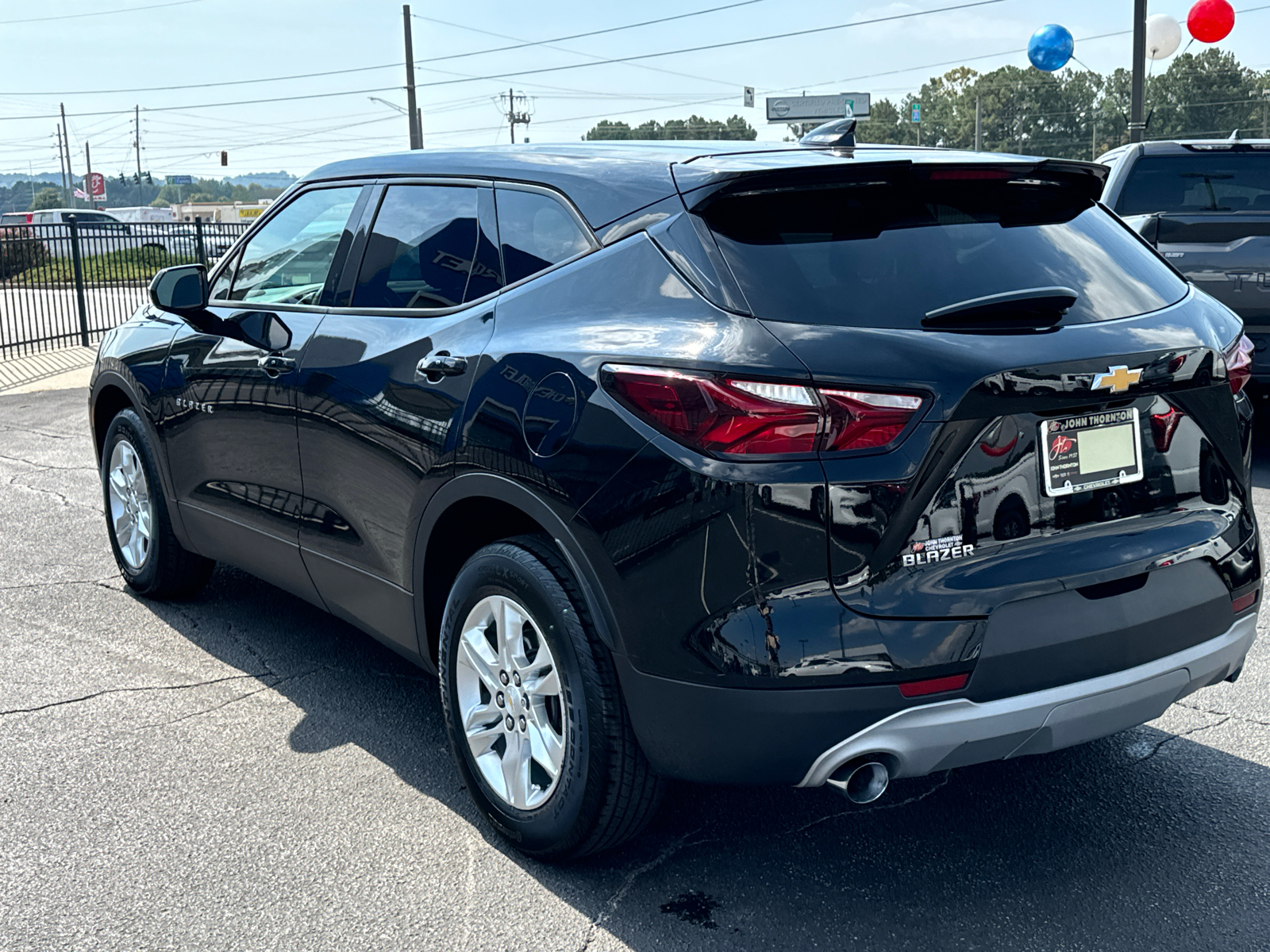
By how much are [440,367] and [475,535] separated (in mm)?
472

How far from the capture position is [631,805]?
286 centimetres

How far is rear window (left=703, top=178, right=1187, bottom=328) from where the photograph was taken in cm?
261

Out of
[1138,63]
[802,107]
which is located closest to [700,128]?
[802,107]

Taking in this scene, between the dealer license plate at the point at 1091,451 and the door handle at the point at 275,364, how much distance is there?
2337mm

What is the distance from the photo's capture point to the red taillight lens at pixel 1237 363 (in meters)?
2.99

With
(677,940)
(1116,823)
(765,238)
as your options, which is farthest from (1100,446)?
(677,940)

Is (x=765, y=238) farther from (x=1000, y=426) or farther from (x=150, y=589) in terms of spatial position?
(x=150, y=589)

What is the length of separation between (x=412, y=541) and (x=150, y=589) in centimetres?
236

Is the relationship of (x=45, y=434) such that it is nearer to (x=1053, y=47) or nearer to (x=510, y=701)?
(x=510, y=701)

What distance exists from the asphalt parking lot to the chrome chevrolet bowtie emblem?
1208mm

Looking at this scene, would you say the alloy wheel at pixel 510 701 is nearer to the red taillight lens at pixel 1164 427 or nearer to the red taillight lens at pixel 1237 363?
the red taillight lens at pixel 1164 427

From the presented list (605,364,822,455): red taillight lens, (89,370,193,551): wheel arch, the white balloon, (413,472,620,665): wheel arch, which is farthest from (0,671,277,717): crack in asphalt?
the white balloon

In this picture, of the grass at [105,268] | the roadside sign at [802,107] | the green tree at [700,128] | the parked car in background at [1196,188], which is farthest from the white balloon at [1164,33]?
the green tree at [700,128]

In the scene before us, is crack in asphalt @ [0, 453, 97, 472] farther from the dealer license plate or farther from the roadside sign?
the roadside sign
